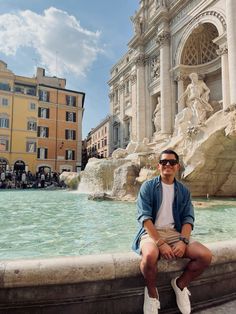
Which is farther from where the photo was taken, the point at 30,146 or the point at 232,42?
the point at 30,146

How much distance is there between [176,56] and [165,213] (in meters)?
21.0

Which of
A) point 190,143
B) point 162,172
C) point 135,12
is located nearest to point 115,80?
point 135,12

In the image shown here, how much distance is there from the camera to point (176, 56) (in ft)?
69.9

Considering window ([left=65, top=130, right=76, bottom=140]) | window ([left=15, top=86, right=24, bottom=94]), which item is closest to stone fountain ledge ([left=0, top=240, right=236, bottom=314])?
window ([left=65, top=130, right=76, bottom=140])

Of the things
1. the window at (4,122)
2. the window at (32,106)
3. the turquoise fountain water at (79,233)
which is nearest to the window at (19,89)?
the window at (32,106)

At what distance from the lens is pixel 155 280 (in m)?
2.08

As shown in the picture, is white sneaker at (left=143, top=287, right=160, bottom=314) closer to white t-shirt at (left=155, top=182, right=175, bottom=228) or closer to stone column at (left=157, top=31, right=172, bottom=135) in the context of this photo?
white t-shirt at (left=155, top=182, right=175, bottom=228)

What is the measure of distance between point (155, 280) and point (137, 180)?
841 centimetres

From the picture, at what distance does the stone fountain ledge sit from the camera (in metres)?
1.85

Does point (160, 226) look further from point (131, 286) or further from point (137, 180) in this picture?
point (137, 180)

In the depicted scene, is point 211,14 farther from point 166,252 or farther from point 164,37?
point 166,252

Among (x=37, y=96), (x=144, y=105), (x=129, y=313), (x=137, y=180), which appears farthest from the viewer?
(x=37, y=96)

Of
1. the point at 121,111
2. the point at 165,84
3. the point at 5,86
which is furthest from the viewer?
the point at 121,111

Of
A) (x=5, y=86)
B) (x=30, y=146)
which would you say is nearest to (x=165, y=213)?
(x=30, y=146)
